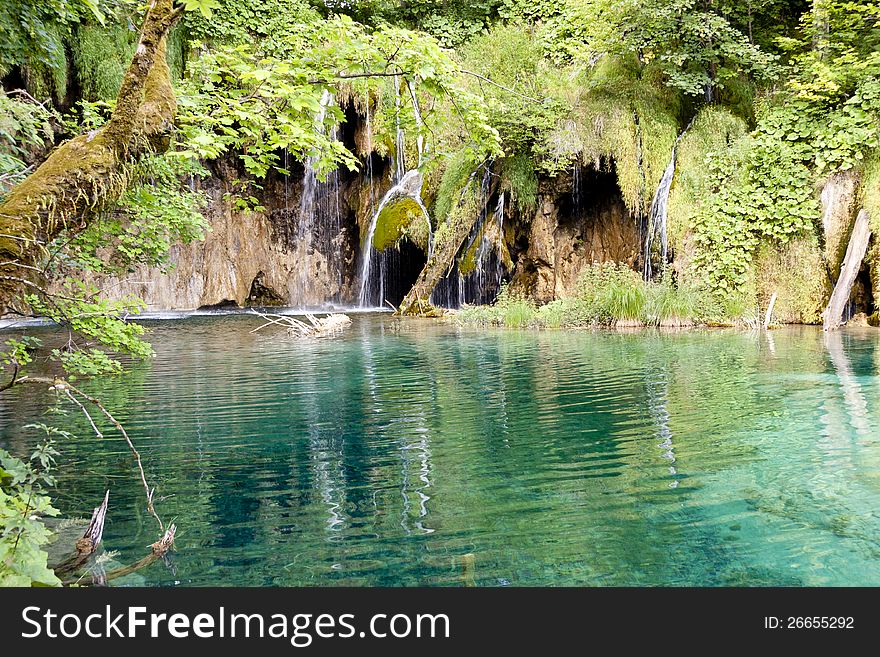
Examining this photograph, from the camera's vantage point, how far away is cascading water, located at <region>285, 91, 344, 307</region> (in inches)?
1040

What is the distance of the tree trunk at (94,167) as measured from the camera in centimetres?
335

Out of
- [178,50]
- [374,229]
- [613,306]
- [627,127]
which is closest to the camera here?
[613,306]

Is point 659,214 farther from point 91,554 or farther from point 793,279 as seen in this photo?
point 91,554

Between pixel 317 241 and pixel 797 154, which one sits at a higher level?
pixel 797 154

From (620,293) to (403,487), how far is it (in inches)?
480

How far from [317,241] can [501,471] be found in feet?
78.1

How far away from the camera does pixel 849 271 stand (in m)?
14.2

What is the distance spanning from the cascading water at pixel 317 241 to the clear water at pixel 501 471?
17.3 meters

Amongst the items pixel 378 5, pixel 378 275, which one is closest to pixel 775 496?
pixel 378 275

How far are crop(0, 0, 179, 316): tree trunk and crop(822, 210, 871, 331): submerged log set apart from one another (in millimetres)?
14590

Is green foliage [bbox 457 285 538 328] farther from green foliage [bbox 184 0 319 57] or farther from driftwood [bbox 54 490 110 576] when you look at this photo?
driftwood [bbox 54 490 110 576]

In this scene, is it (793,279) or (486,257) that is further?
(486,257)

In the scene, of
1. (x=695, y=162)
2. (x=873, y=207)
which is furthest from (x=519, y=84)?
(x=873, y=207)

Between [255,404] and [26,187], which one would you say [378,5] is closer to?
[255,404]
